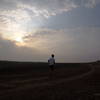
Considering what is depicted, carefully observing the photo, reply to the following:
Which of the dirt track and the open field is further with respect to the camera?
the dirt track

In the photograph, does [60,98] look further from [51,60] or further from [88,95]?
[51,60]

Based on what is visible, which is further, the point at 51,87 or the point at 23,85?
the point at 23,85

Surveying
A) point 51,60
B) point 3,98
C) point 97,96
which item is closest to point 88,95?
point 97,96

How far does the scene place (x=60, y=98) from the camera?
13570mm

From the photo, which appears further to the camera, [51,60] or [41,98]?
[51,60]

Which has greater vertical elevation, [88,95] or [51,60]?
[51,60]

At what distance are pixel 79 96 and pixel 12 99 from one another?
144 inches

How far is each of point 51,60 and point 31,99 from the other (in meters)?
13.2

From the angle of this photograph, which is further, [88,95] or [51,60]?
[51,60]

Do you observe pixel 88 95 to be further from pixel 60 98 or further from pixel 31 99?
pixel 31 99

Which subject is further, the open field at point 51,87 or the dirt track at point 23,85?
the dirt track at point 23,85

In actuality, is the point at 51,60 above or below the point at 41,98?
above

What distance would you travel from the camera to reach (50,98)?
13617 millimetres

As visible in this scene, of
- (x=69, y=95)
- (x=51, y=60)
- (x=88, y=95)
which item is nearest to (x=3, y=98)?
(x=69, y=95)
